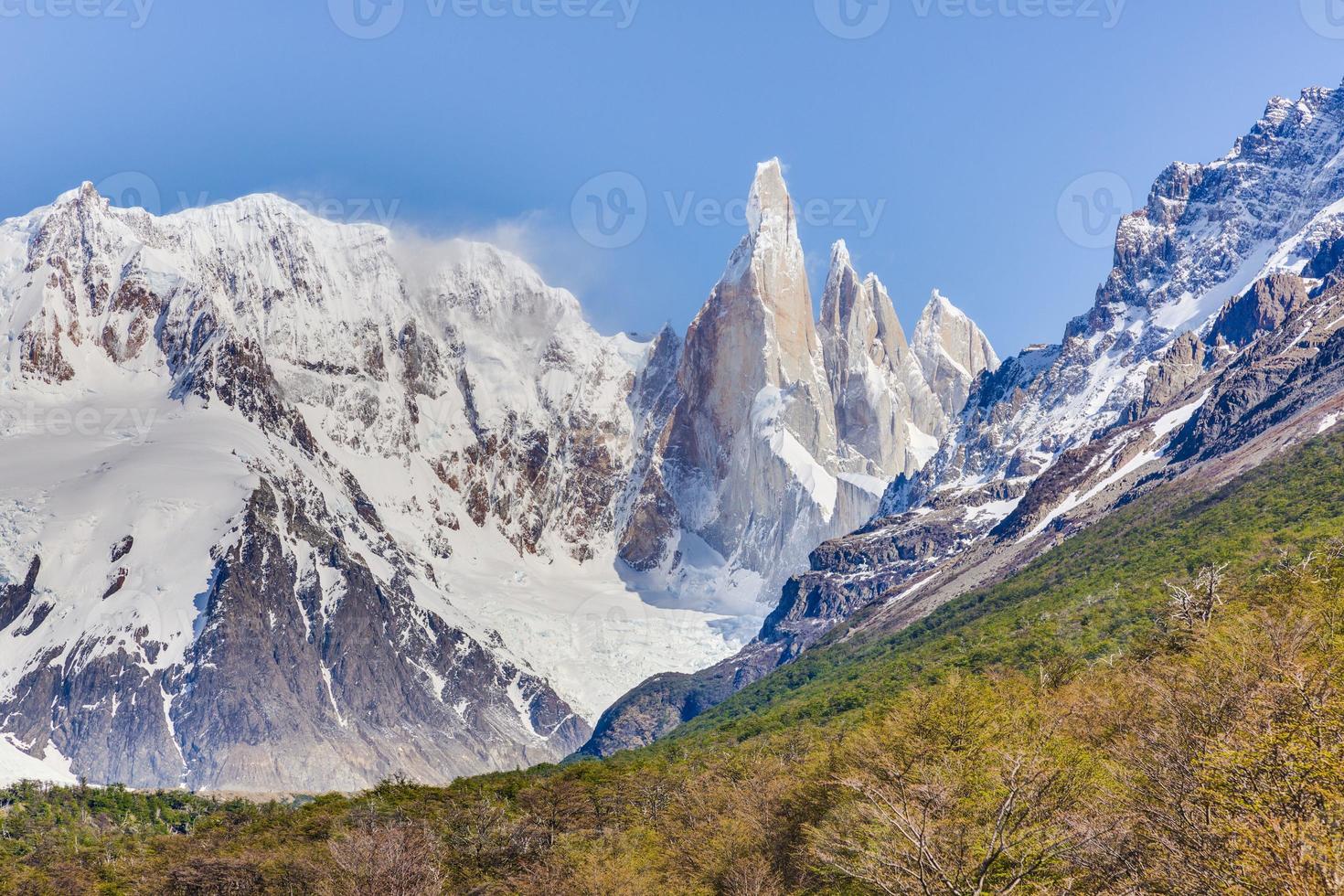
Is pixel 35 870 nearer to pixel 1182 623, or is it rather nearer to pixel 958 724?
pixel 958 724

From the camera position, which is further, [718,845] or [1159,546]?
[1159,546]

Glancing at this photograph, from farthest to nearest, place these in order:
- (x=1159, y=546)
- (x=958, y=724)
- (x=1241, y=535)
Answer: (x=1159, y=546), (x=1241, y=535), (x=958, y=724)

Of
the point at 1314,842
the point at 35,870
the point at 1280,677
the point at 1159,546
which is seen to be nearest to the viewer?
the point at 1314,842

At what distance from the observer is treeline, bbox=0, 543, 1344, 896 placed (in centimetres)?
2383

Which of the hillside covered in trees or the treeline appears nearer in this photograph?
the treeline

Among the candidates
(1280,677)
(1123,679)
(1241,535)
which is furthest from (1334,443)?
(1280,677)

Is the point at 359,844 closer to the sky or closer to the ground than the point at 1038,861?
closer to the sky

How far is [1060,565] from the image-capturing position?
6959 inches

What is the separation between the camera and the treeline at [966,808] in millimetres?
23828

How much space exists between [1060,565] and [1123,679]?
127 metres

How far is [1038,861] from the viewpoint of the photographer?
30.4 m

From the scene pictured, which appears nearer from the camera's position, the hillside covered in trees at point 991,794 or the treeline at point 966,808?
the treeline at point 966,808

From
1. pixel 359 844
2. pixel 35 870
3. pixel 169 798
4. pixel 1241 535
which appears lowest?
pixel 1241 535

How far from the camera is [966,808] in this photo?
114 feet
